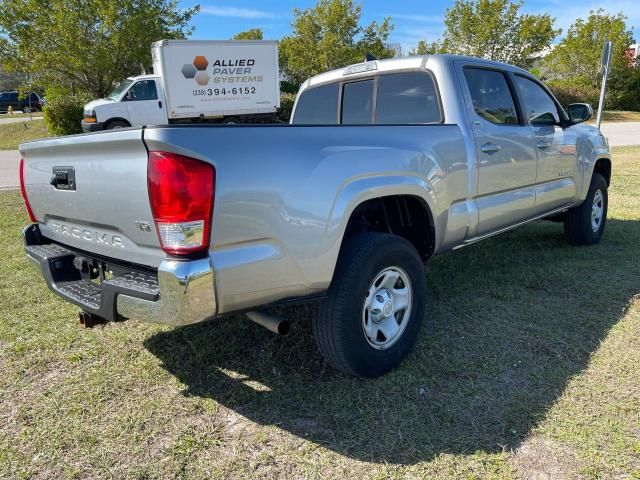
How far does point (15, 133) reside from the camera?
69.5ft

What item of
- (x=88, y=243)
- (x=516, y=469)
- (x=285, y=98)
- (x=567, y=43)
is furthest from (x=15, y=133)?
(x=567, y=43)

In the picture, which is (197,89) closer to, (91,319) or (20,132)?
(20,132)

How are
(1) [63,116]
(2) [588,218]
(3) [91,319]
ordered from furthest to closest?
(1) [63,116] → (2) [588,218] → (3) [91,319]

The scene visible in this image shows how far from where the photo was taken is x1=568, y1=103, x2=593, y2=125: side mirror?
4.68 m

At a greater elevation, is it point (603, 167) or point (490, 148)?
point (490, 148)

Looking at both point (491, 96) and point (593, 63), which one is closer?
point (491, 96)

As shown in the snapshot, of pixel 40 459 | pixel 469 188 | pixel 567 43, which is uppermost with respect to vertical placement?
pixel 567 43

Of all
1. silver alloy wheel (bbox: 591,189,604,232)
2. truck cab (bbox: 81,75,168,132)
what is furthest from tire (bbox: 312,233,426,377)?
truck cab (bbox: 81,75,168,132)

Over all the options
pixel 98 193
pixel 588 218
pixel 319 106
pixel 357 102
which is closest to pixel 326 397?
pixel 98 193

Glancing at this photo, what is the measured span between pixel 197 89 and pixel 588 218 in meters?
14.3

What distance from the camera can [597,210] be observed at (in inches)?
216

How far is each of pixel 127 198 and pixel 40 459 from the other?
1.26m

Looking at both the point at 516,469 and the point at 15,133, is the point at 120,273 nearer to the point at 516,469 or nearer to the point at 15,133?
the point at 516,469

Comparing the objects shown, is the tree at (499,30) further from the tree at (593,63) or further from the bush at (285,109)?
the bush at (285,109)
